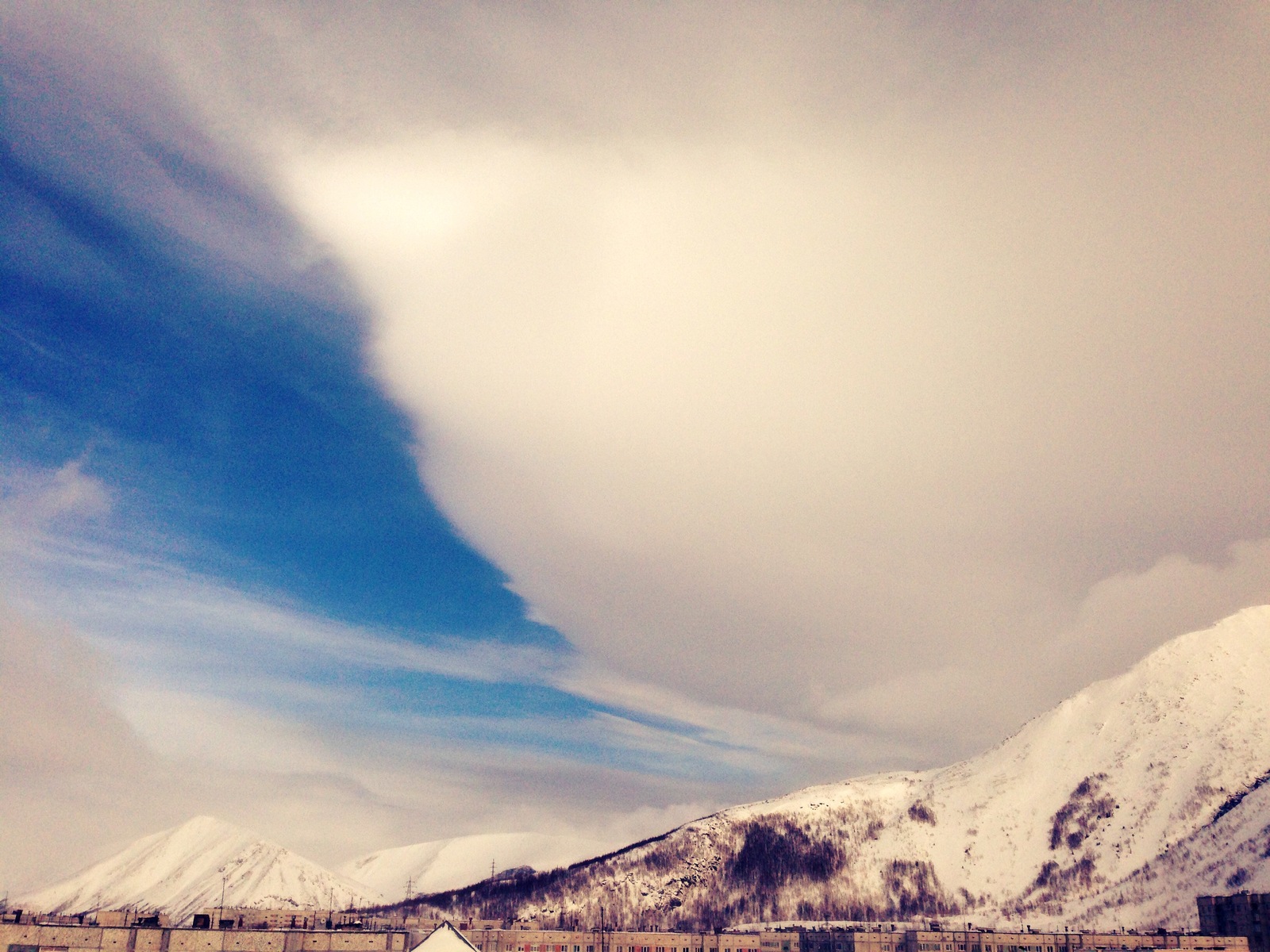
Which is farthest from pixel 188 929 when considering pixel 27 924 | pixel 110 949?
pixel 27 924

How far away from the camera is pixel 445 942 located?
144375 mm

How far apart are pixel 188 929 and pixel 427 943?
58329 mm

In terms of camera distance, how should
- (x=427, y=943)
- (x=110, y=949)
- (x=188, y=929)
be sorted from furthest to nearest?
(x=188, y=929), (x=110, y=949), (x=427, y=943)

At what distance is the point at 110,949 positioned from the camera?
521ft

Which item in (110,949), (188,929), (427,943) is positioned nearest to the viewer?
(427,943)

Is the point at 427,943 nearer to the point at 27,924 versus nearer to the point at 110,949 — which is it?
the point at 110,949

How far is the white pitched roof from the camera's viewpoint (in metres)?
143

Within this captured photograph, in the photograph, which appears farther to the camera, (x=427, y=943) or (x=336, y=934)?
(x=336, y=934)

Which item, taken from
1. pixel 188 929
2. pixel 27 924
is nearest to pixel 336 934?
pixel 188 929

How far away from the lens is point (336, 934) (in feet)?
552

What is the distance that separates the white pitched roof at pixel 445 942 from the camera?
14275 cm

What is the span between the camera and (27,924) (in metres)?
163

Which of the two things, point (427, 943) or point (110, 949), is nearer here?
point (427, 943)

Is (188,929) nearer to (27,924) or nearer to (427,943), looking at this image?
(27,924)
